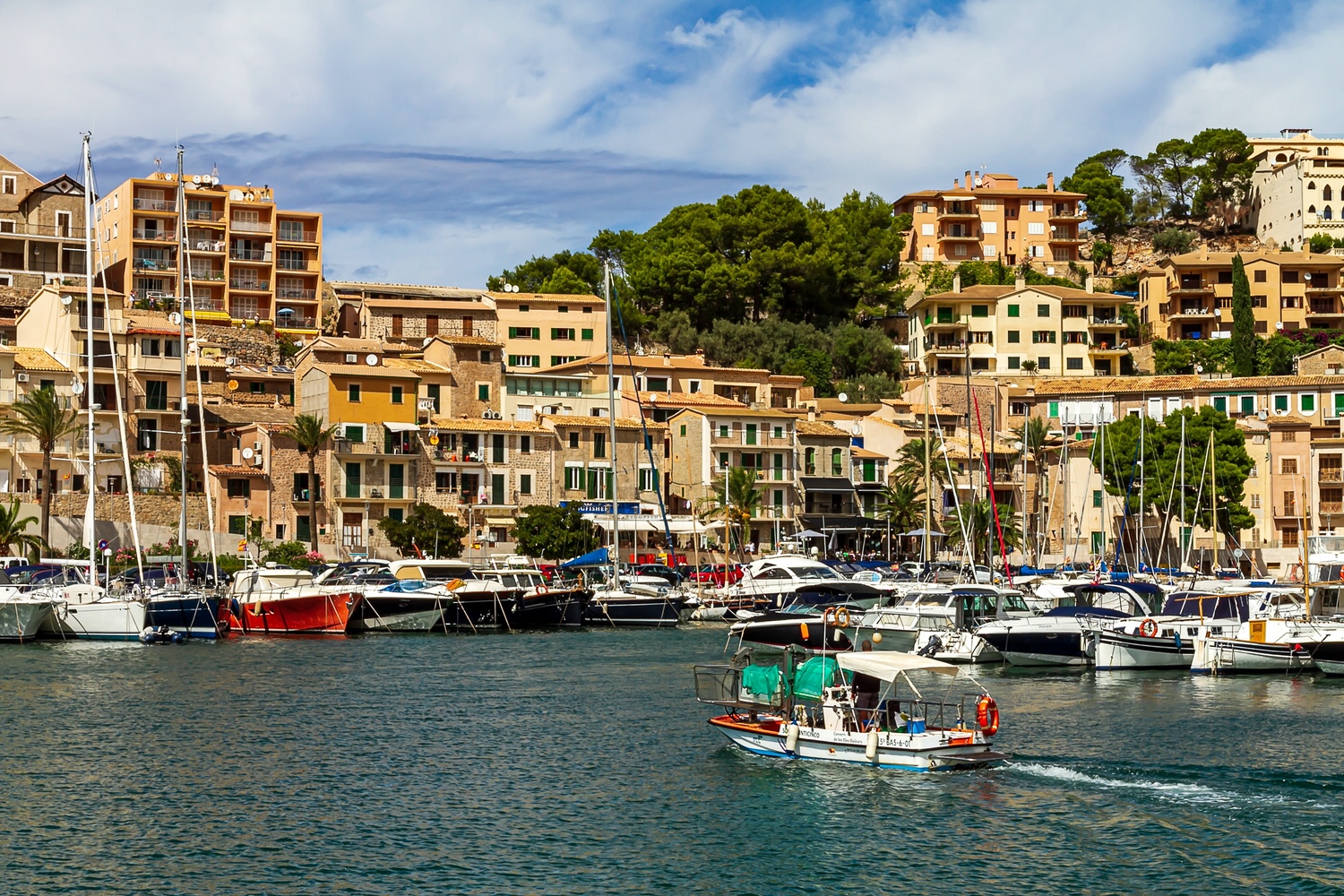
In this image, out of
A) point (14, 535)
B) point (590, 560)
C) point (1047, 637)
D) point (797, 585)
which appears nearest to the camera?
point (1047, 637)

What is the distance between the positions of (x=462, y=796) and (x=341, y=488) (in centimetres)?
5331

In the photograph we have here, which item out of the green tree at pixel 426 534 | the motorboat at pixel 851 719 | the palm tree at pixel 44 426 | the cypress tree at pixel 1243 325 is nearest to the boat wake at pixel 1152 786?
the motorboat at pixel 851 719

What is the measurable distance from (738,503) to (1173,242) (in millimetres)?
72285

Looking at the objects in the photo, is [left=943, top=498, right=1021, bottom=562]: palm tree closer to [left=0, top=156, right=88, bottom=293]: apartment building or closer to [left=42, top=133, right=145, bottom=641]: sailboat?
[left=42, top=133, right=145, bottom=641]: sailboat

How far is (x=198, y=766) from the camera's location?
34.8 m

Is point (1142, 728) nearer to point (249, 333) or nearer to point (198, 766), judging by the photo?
point (198, 766)

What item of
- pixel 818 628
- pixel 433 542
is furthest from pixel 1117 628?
pixel 433 542

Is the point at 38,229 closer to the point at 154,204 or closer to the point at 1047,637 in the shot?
the point at 154,204

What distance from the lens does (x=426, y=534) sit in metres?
80.6

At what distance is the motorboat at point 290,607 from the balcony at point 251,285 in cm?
5944

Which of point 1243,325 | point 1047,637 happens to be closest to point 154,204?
point 1243,325

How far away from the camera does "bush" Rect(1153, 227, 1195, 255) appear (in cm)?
14512

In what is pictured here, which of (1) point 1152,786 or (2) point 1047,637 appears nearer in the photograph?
(1) point 1152,786

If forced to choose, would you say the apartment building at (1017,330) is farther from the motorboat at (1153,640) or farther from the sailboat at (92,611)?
the sailboat at (92,611)
